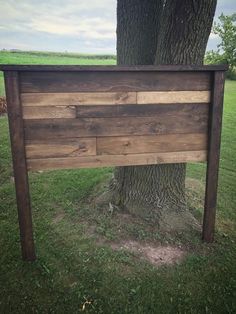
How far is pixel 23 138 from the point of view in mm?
3137

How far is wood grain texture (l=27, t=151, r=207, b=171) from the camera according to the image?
329cm

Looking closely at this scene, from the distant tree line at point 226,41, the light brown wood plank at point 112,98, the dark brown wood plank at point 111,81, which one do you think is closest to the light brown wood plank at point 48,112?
the light brown wood plank at point 112,98

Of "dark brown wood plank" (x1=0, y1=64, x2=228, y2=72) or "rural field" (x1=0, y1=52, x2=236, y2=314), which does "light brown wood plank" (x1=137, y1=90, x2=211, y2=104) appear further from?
"rural field" (x1=0, y1=52, x2=236, y2=314)

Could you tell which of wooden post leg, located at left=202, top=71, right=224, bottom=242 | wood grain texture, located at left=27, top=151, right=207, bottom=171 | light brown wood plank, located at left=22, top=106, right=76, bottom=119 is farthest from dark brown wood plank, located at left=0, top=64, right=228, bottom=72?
wood grain texture, located at left=27, top=151, right=207, bottom=171

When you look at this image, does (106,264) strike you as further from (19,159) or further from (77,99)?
(77,99)

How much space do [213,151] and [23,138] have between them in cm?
206

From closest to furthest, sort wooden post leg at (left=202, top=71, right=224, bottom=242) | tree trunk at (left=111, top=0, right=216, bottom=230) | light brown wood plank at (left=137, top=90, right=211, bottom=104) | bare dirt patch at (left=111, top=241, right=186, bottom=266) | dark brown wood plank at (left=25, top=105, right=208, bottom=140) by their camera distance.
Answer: dark brown wood plank at (left=25, top=105, right=208, bottom=140) → light brown wood plank at (left=137, top=90, right=211, bottom=104) → wooden post leg at (left=202, top=71, right=224, bottom=242) → bare dirt patch at (left=111, top=241, right=186, bottom=266) → tree trunk at (left=111, top=0, right=216, bottom=230)

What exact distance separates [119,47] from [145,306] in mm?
3175

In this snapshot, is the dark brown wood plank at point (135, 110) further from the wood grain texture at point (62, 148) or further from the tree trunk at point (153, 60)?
the tree trunk at point (153, 60)

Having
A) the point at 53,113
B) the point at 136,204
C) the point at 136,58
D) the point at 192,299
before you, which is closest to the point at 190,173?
the point at 136,204

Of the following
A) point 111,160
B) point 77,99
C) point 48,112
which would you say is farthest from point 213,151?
point 48,112

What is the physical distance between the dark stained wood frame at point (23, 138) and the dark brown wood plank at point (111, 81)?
0.09m

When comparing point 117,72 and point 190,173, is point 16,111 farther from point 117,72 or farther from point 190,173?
point 190,173

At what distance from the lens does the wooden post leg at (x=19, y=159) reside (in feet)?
9.75
